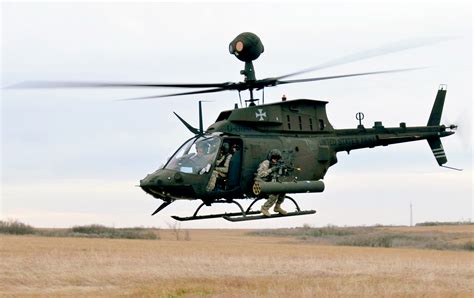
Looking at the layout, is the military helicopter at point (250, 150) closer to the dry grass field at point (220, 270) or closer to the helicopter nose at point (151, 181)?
the helicopter nose at point (151, 181)

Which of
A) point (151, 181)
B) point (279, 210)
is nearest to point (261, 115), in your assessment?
point (279, 210)

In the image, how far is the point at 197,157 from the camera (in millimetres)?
18031

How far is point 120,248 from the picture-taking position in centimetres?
7081

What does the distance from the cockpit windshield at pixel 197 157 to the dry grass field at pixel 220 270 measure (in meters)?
21.8

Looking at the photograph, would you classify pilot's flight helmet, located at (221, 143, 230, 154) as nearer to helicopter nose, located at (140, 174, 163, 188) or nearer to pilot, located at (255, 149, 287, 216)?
pilot, located at (255, 149, 287, 216)

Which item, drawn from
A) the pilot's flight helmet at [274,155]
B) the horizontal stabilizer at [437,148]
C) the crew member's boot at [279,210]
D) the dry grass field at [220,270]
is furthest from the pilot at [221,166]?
the dry grass field at [220,270]

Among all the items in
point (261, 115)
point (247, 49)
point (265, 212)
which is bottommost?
point (265, 212)

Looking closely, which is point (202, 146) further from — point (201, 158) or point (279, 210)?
point (279, 210)

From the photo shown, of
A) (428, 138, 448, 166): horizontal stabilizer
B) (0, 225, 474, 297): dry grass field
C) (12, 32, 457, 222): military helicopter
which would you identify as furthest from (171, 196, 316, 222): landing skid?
(0, 225, 474, 297): dry grass field

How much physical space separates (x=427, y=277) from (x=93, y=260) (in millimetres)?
22523

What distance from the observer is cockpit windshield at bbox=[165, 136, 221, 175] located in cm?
1784

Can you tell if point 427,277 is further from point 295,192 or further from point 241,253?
point 295,192

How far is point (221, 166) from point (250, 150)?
0.77m

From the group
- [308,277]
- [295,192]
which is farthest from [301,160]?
[308,277]
